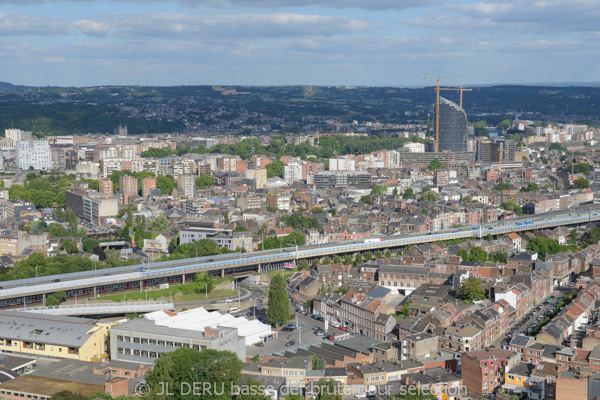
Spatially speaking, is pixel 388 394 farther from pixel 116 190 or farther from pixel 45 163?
pixel 45 163

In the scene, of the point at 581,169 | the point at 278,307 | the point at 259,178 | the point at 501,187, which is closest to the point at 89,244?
the point at 278,307

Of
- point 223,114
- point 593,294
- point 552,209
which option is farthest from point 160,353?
point 223,114

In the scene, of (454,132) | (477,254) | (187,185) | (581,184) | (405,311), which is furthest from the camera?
(454,132)

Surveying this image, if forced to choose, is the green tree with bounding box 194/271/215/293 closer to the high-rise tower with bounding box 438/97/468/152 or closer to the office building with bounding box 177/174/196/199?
the office building with bounding box 177/174/196/199

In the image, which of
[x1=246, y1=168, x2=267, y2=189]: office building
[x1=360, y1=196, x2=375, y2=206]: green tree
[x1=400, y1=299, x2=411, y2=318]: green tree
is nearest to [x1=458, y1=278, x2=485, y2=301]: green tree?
[x1=400, y1=299, x2=411, y2=318]: green tree

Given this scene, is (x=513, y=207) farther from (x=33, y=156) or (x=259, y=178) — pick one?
(x=33, y=156)
